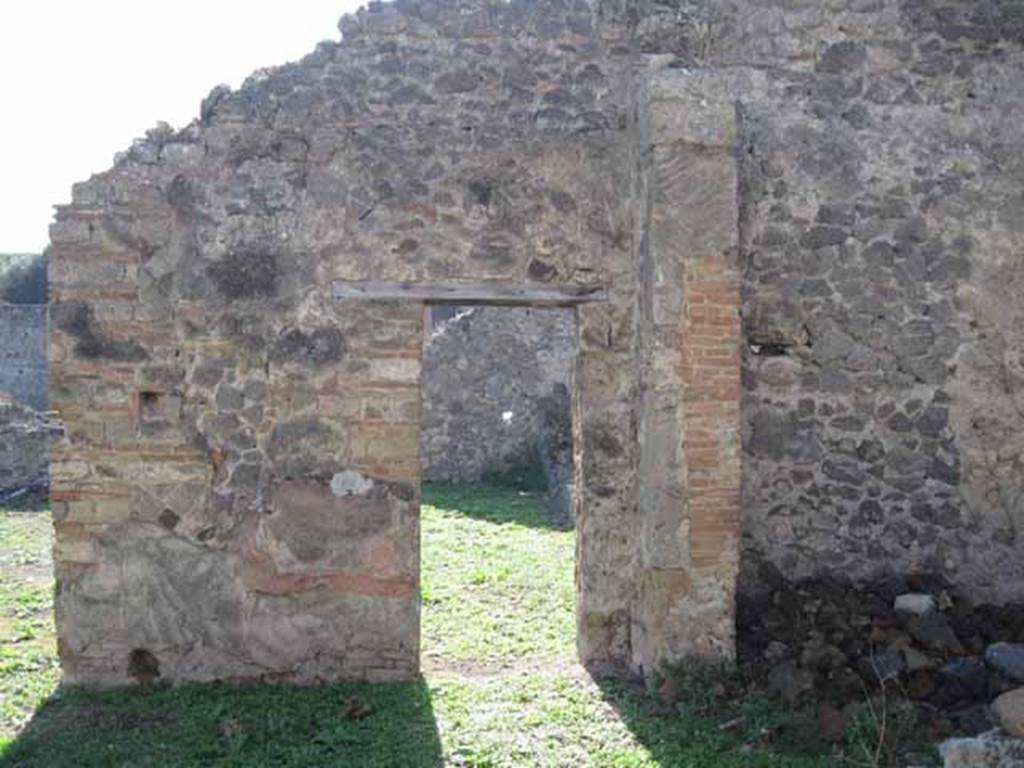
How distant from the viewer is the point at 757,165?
7.07 metres

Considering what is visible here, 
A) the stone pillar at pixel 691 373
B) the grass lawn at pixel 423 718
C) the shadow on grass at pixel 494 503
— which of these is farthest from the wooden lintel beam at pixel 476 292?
the shadow on grass at pixel 494 503

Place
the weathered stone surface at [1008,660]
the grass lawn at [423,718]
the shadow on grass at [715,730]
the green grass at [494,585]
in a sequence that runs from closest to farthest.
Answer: the shadow on grass at [715,730], the grass lawn at [423,718], the weathered stone surface at [1008,660], the green grass at [494,585]

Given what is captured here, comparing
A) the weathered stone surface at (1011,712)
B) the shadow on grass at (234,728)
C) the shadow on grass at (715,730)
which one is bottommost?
the shadow on grass at (234,728)

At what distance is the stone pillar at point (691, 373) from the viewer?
6.17 meters

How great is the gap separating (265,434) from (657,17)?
3.54 m

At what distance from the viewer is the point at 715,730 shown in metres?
5.59

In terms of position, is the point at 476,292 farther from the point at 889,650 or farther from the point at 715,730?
the point at 889,650

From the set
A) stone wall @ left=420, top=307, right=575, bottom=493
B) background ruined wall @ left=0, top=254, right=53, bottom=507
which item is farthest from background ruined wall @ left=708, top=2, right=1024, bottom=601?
background ruined wall @ left=0, top=254, right=53, bottom=507

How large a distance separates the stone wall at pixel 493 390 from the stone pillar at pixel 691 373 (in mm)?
9777

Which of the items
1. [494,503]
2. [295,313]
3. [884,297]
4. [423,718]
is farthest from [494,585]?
[494,503]

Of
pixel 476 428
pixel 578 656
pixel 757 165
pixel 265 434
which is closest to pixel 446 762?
pixel 578 656

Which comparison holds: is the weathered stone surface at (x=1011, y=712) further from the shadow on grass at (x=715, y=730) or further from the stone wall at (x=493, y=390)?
the stone wall at (x=493, y=390)

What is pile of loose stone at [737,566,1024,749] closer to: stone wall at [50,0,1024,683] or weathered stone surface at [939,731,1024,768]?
weathered stone surface at [939,731,1024,768]

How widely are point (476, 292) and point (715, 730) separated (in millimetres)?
2917
